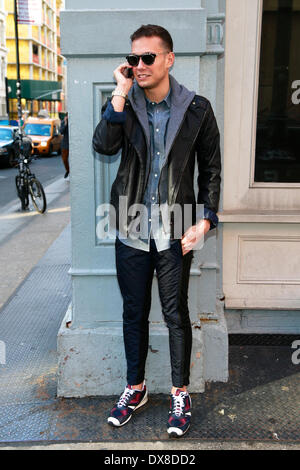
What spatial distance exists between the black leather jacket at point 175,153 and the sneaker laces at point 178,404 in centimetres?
107

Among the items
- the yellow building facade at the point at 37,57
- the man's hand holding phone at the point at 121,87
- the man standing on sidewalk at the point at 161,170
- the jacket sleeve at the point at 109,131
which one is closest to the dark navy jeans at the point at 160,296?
the man standing on sidewalk at the point at 161,170

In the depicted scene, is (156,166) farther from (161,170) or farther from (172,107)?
(172,107)

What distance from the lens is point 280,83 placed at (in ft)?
12.0

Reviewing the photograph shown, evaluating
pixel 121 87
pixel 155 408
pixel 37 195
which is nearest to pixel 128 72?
pixel 121 87

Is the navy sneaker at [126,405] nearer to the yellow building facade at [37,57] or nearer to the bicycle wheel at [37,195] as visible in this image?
the bicycle wheel at [37,195]

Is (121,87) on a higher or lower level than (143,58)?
lower

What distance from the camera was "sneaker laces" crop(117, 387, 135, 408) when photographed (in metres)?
2.96

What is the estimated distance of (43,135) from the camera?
26.7 metres

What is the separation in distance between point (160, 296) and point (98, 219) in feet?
2.37

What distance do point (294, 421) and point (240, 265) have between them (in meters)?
1.29

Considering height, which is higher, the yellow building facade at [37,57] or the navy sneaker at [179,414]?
the yellow building facade at [37,57]

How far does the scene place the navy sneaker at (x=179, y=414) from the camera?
2766mm

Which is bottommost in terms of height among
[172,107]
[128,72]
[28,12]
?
[172,107]

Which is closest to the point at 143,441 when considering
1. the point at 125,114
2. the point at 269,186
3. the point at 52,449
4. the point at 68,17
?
the point at 52,449
